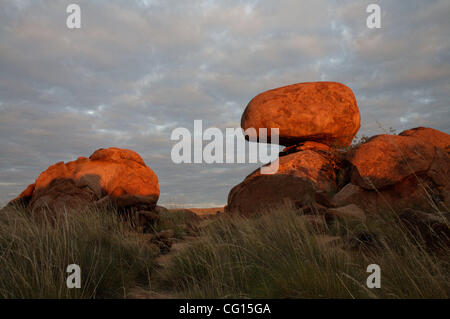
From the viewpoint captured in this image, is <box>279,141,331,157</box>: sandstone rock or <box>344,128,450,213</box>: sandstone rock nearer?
<box>344,128,450,213</box>: sandstone rock

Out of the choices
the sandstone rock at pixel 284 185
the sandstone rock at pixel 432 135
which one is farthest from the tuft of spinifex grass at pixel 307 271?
the sandstone rock at pixel 432 135

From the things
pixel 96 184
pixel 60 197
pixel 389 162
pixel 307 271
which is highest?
pixel 389 162

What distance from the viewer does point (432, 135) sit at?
973 cm

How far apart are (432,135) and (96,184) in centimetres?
971

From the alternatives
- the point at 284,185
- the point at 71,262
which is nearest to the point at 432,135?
the point at 284,185

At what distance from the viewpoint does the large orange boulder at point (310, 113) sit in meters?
10.4

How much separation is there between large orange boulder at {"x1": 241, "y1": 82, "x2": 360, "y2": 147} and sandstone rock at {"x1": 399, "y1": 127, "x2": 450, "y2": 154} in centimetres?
177

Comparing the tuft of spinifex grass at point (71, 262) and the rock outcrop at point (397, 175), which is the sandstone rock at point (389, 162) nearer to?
the rock outcrop at point (397, 175)

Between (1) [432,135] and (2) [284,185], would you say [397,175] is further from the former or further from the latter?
(1) [432,135]

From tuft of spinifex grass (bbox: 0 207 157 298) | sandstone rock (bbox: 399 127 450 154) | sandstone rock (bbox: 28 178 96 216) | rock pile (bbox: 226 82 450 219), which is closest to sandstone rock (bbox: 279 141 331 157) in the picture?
rock pile (bbox: 226 82 450 219)

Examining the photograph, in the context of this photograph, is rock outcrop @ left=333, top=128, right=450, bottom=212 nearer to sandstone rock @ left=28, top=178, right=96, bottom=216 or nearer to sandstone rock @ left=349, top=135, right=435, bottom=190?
sandstone rock @ left=349, top=135, right=435, bottom=190

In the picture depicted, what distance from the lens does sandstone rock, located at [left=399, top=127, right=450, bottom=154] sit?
9.56 meters

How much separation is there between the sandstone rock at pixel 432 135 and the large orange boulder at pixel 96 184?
7.78 meters
